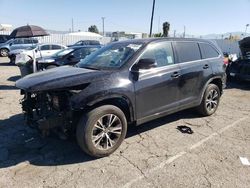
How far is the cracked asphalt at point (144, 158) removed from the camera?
3471 mm

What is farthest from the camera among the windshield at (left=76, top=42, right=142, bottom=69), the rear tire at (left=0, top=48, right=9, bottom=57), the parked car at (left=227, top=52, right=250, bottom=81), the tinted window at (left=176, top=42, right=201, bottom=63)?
the rear tire at (left=0, top=48, right=9, bottom=57)

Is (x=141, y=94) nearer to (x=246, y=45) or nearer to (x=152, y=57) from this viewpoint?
(x=152, y=57)

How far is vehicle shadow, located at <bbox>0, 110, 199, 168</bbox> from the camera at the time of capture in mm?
4023

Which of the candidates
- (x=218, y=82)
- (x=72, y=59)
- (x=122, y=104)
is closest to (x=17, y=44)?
(x=72, y=59)

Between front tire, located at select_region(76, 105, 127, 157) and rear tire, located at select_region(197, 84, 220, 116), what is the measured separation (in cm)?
237

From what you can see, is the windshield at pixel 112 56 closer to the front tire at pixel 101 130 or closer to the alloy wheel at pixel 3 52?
the front tire at pixel 101 130

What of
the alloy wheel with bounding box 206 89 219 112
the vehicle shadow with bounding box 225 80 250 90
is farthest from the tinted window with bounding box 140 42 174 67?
the vehicle shadow with bounding box 225 80 250 90

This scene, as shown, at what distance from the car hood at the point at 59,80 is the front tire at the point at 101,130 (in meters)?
0.49

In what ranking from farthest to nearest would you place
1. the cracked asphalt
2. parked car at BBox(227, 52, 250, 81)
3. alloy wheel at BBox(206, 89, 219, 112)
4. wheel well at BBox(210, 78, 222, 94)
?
1. parked car at BBox(227, 52, 250, 81)
2. wheel well at BBox(210, 78, 222, 94)
3. alloy wheel at BBox(206, 89, 219, 112)
4. the cracked asphalt

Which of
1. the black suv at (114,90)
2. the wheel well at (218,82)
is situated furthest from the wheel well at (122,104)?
the wheel well at (218,82)

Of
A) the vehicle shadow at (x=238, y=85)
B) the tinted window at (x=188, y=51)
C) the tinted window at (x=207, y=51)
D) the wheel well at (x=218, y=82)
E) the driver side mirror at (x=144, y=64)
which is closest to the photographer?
the driver side mirror at (x=144, y=64)

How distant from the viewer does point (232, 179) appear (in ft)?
11.5

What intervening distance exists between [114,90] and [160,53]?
53.1 inches

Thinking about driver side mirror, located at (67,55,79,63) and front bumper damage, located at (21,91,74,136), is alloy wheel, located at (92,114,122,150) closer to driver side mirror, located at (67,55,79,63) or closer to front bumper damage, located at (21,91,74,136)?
front bumper damage, located at (21,91,74,136)
